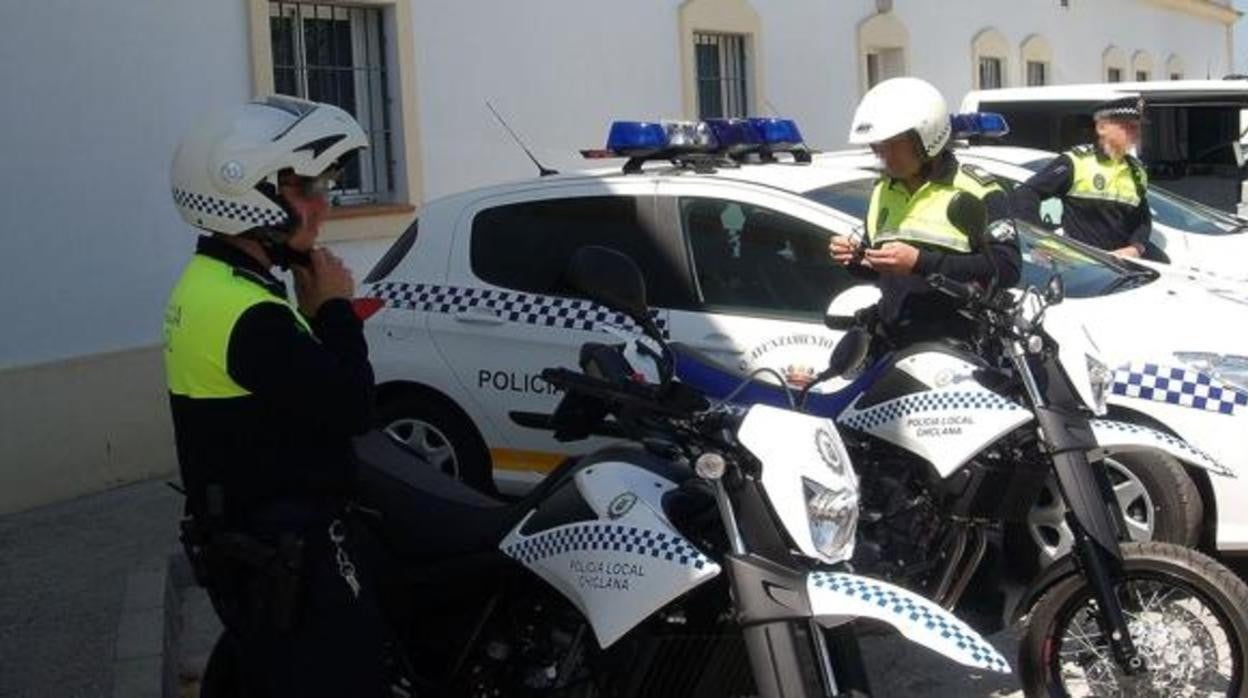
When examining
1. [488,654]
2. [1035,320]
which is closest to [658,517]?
[488,654]

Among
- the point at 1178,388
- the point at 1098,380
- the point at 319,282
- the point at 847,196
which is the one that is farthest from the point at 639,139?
the point at 319,282

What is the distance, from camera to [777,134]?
6.31 meters

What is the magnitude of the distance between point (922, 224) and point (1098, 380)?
3.01 feet

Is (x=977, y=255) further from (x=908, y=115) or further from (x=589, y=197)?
(x=589, y=197)

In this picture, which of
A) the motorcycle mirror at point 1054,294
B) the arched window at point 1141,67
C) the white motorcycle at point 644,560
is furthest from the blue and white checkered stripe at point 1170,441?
the arched window at point 1141,67

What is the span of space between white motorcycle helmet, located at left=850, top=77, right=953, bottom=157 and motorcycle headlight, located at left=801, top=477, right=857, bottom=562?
2082mm

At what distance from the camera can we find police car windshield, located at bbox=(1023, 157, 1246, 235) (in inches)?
334

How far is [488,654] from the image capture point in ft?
10.1

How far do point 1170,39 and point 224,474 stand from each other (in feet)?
83.7

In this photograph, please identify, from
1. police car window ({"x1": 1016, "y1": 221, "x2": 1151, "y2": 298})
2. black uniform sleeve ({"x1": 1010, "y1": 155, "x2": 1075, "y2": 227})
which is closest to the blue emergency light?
police car window ({"x1": 1016, "y1": 221, "x2": 1151, "y2": 298})

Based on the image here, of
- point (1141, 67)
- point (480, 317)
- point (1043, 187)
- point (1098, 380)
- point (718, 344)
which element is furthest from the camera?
point (1141, 67)

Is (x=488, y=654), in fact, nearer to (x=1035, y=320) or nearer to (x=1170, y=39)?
(x=1035, y=320)

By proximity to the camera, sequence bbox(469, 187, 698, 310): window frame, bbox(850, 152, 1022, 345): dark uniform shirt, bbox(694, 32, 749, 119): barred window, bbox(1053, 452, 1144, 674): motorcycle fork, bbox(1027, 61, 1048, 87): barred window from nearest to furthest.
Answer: bbox(1053, 452, 1144, 674): motorcycle fork → bbox(850, 152, 1022, 345): dark uniform shirt → bbox(469, 187, 698, 310): window frame → bbox(694, 32, 749, 119): barred window → bbox(1027, 61, 1048, 87): barred window

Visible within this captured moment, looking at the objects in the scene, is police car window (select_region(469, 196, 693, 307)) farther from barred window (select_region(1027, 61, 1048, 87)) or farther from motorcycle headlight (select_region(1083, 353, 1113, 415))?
barred window (select_region(1027, 61, 1048, 87))
